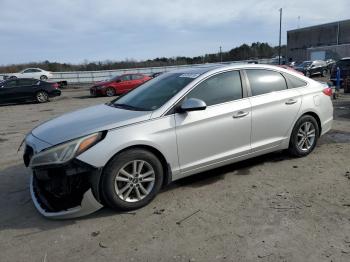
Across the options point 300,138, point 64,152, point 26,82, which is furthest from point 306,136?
point 26,82

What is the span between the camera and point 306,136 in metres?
5.99

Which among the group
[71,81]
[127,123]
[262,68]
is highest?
[262,68]

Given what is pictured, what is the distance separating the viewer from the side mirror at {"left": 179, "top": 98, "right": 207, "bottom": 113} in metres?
4.48

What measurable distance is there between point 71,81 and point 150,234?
4004cm

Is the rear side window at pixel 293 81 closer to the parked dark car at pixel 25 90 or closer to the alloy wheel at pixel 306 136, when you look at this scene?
the alloy wheel at pixel 306 136

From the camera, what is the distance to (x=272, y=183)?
4957 mm

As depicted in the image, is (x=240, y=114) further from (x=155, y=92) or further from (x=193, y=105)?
(x=155, y=92)

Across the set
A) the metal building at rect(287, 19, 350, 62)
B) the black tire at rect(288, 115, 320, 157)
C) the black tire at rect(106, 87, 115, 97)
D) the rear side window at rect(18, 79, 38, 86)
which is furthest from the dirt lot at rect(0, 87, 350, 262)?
the metal building at rect(287, 19, 350, 62)

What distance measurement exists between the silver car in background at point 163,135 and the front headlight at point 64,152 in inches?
0.4

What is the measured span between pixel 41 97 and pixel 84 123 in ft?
59.1

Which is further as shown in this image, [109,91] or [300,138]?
[109,91]

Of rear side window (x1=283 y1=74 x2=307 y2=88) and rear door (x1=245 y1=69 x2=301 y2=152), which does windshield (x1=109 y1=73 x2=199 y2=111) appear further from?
rear side window (x1=283 y1=74 x2=307 y2=88)

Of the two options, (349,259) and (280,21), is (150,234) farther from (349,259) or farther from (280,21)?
(280,21)

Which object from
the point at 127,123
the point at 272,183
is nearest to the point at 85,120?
the point at 127,123
